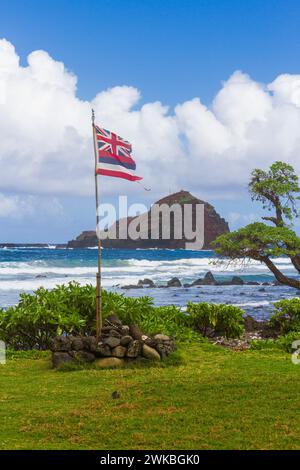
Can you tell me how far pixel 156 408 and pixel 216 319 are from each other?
9793 mm

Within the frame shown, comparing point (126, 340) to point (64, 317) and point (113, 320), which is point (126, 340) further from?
point (64, 317)

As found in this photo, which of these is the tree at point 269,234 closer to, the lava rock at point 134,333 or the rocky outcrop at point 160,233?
the lava rock at point 134,333

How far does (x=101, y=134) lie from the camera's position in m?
14.3

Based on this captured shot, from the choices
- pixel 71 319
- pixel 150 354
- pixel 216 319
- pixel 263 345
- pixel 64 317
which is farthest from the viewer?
pixel 216 319

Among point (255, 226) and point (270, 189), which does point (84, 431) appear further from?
point (270, 189)

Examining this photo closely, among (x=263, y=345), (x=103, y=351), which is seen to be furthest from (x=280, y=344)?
(x=103, y=351)

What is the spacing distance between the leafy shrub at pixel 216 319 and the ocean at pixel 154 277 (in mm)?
1923

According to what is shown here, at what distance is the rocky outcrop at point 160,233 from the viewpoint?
96.6m

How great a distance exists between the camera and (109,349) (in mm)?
14078

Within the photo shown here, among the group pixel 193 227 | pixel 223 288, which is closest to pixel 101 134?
pixel 223 288

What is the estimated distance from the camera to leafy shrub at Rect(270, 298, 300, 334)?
19.5m

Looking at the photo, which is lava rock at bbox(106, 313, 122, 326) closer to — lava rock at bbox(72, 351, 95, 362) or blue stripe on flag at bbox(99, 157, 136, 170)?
lava rock at bbox(72, 351, 95, 362)

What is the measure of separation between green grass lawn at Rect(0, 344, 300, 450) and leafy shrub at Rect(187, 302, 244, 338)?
5562 mm
